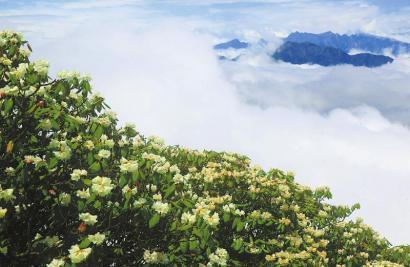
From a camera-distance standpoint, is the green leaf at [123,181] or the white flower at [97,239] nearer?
the white flower at [97,239]

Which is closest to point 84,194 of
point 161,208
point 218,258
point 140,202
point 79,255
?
point 140,202

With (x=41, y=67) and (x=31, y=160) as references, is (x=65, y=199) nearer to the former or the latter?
(x=31, y=160)

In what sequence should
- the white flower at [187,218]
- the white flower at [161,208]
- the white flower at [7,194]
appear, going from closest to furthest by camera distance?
1. the white flower at [7,194]
2. the white flower at [161,208]
3. the white flower at [187,218]

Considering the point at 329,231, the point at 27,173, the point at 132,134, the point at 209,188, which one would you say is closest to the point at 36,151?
the point at 27,173

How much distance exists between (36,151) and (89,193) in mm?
1220

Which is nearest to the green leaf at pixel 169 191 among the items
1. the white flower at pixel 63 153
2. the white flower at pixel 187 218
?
the white flower at pixel 187 218

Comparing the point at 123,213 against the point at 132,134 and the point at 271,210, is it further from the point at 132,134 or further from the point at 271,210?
the point at 271,210

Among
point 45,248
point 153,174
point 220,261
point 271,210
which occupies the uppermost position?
point 153,174

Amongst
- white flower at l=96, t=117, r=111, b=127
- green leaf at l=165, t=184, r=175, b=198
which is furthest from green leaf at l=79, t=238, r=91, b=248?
white flower at l=96, t=117, r=111, b=127

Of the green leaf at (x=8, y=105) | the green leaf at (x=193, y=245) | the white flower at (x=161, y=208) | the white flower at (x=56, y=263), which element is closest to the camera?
the white flower at (x=56, y=263)

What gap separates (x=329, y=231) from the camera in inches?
581

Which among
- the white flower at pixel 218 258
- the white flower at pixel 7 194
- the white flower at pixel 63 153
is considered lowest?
the white flower at pixel 218 258

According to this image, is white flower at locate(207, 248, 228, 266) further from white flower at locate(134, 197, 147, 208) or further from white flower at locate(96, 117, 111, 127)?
white flower at locate(96, 117, 111, 127)

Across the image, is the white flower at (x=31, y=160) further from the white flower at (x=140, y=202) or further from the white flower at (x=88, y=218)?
the white flower at (x=140, y=202)
